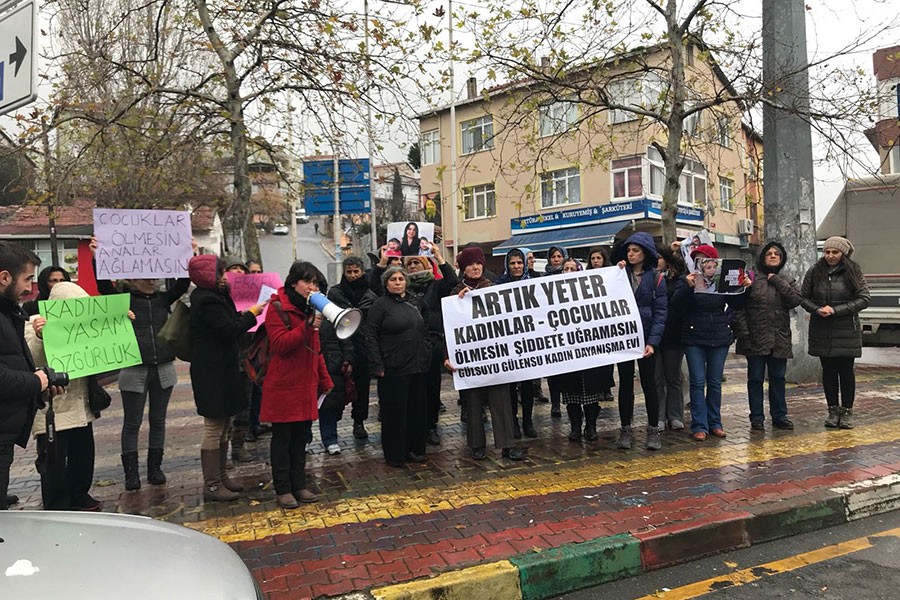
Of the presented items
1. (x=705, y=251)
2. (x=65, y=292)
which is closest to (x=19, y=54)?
(x=65, y=292)

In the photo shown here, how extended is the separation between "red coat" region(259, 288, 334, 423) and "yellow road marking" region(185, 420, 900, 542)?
2.45ft

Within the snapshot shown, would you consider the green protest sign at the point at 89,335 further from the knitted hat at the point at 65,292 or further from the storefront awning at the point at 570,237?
the storefront awning at the point at 570,237

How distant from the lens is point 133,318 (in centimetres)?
529

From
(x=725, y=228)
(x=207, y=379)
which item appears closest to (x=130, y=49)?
(x=207, y=379)

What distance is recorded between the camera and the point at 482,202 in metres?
33.6

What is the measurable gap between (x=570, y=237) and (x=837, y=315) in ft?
73.4

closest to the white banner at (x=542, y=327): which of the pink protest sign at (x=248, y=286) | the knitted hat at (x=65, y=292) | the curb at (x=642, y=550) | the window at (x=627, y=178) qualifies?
the pink protest sign at (x=248, y=286)

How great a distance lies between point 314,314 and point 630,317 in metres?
3.21

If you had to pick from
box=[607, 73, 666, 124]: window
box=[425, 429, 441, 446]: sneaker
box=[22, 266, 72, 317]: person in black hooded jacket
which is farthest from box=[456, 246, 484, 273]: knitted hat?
box=[607, 73, 666, 124]: window

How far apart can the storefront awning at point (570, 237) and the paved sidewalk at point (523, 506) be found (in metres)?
20.4

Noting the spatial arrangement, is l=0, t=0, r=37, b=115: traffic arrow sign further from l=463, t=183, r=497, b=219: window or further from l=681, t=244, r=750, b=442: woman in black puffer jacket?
l=463, t=183, r=497, b=219: window

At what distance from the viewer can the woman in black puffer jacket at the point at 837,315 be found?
6477 millimetres

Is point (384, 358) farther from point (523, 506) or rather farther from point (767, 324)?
point (767, 324)

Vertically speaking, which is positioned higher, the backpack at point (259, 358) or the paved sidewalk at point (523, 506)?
the backpack at point (259, 358)
